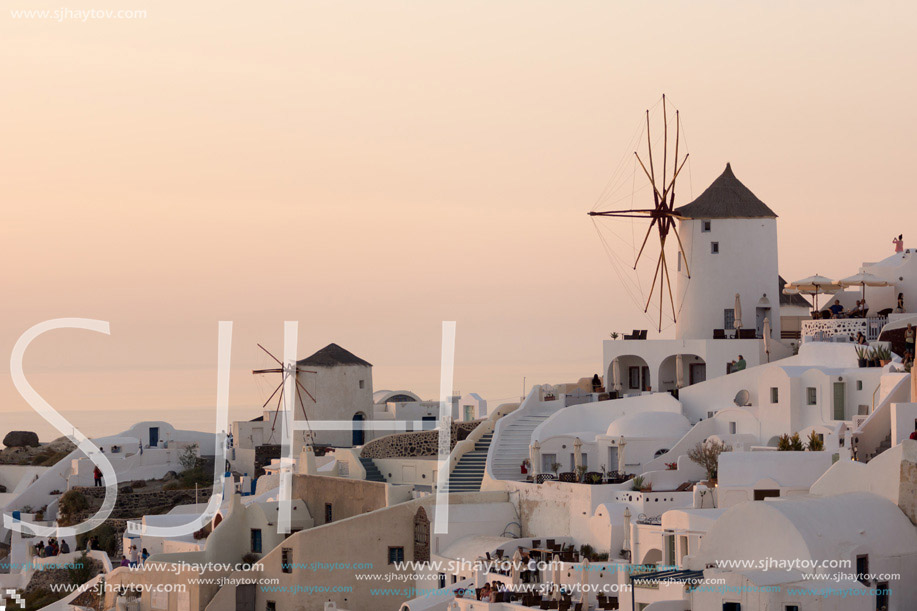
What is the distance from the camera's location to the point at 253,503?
40062 millimetres

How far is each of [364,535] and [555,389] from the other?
8983mm

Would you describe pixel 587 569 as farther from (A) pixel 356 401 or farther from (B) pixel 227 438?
(B) pixel 227 438

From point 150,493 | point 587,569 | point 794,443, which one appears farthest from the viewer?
point 150,493

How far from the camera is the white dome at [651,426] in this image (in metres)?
37.0

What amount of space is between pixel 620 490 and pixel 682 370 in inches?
318

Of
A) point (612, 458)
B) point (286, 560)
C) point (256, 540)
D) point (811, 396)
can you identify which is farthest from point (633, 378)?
point (286, 560)

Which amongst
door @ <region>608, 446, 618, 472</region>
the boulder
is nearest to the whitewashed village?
door @ <region>608, 446, 618, 472</region>

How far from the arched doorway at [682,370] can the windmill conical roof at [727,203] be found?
3.91 m

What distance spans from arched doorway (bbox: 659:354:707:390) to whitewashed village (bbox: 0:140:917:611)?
6 cm

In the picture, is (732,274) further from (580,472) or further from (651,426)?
(580,472)

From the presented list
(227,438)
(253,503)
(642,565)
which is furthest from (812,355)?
(227,438)

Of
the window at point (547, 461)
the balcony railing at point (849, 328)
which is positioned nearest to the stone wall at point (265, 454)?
the window at point (547, 461)

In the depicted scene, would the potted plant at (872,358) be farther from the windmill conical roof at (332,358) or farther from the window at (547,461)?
the windmill conical roof at (332,358)

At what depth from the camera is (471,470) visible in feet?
131
